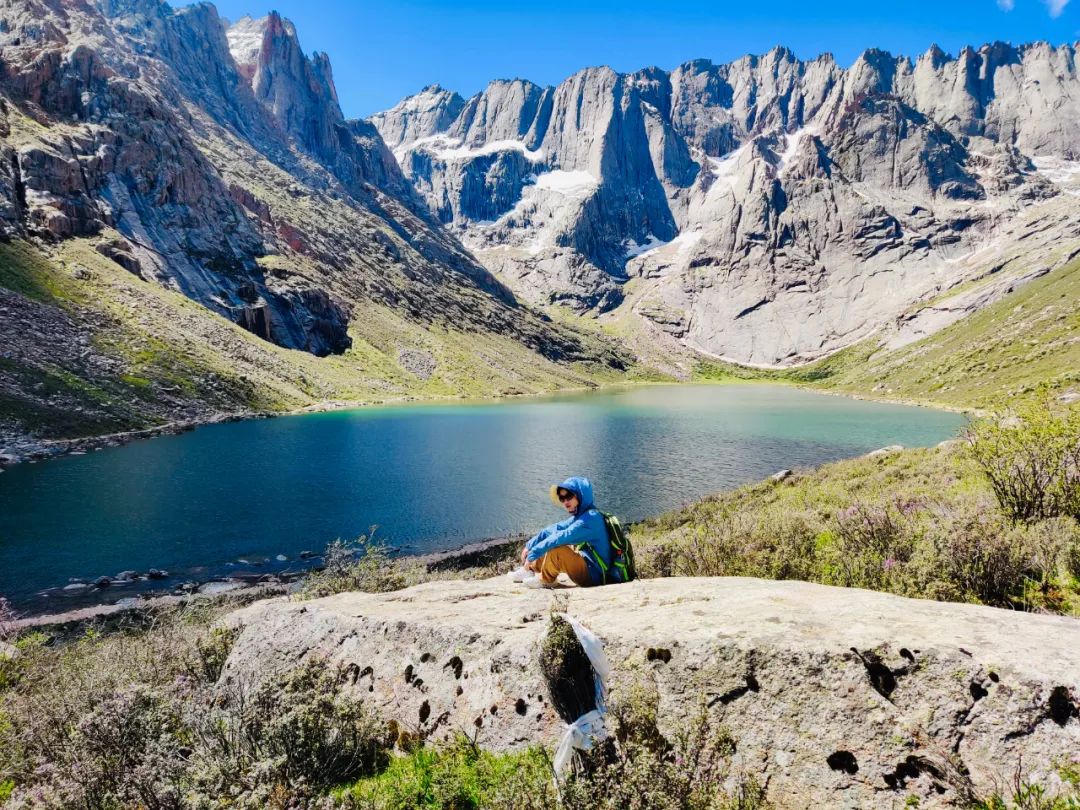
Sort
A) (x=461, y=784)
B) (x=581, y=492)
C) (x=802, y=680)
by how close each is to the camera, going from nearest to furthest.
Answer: (x=802, y=680) < (x=461, y=784) < (x=581, y=492)

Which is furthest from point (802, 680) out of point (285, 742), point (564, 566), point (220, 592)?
point (220, 592)

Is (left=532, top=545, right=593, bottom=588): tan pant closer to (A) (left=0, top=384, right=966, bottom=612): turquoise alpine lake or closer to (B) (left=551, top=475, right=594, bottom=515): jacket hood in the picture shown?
(B) (left=551, top=475, right=594, bottom=515): jacket hood

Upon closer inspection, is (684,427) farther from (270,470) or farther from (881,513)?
(881,513)

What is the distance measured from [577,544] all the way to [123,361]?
9099cm

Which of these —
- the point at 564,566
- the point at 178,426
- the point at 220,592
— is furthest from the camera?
the point at 178,426

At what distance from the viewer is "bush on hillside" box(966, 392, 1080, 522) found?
1127cm

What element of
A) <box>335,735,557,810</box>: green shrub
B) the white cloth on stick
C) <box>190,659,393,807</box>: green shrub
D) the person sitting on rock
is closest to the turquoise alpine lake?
<box>190,659,393,807</box>: green shrub

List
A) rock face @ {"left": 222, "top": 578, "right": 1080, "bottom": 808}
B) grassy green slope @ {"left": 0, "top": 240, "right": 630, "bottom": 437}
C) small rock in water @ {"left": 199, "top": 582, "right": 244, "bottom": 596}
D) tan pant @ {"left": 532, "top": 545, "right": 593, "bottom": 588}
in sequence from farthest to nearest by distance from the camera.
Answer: grassy green slope @ {"left": 0, "top": 240, "right": 630, "bottom": 437} < small rock in water @ {"left": 199, "top": 582, "right": 244, "bottom": 596} < tan pant @ {"left": 532, "top": 545, "right": 593, "bottom": 588} < rock face @ {"left": 222, "top": 578, "right": 1080, "bottom": 808}

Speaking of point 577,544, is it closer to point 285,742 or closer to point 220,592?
point 285,742

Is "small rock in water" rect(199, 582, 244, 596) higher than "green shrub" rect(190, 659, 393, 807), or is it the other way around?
"green shrub" rect(190, 659, 393, 807)

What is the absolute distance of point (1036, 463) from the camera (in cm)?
1192

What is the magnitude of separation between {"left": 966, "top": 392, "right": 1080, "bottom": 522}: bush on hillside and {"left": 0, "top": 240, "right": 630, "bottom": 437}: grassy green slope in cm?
7375

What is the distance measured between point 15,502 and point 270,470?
17.8 meters

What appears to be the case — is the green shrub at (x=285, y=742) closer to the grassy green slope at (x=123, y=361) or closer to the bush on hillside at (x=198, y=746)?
the bush on hillside at (x=198, y=746)
